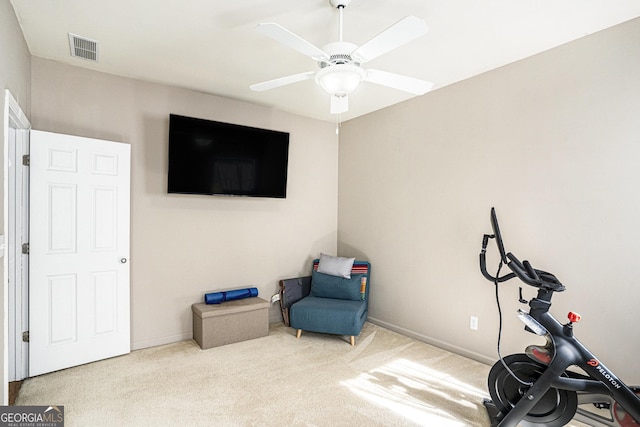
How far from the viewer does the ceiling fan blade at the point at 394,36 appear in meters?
1.56

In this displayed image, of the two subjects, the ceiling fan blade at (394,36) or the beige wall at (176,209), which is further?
the beige wall at (176,209)

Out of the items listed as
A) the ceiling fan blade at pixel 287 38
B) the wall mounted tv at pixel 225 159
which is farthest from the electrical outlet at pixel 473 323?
the ceiling fan blade at pixel 287 38

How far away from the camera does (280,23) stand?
7.56 feet

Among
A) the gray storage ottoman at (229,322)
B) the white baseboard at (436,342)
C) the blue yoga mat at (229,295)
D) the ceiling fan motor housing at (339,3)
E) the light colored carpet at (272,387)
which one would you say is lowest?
the light colored carpet at (272,387)

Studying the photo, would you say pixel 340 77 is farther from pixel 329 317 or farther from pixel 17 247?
pixel 17 247

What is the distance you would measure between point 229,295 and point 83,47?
2.58 m

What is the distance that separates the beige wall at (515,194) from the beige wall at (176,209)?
93 centimetres

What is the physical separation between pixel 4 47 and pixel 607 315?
4.20 metres

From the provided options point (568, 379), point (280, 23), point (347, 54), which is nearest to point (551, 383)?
point (568, 379)

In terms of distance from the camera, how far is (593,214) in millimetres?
2447

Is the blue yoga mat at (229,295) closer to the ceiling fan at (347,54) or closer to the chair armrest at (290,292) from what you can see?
the chair armrest at (290,292)

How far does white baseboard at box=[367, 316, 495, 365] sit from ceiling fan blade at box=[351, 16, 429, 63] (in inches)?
109

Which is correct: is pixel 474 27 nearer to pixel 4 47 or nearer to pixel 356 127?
pixel 356 127

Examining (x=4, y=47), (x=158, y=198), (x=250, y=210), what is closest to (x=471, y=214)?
(x=250, y=210)
